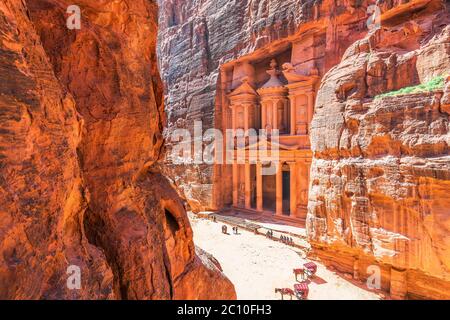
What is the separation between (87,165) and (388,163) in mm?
8513

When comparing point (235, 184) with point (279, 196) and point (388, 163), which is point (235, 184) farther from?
point (388, 163)

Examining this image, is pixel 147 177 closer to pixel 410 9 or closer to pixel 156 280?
pixel 156 280

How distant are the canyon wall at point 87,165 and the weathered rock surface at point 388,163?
5628 mm

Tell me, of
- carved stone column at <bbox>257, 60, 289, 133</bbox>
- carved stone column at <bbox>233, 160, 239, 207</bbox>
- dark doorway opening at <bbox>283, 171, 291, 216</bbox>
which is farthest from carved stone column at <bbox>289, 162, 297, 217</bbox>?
carved stone column at <bbox>233, 160, 239, 207</bbox>

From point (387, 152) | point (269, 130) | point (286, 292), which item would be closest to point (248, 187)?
point (269, 130)

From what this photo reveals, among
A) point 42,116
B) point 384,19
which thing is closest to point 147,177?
point 42,116

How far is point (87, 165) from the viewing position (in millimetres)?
3559

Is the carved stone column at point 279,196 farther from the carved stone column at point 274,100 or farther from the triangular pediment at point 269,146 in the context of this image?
the carved stone column at point 274,100

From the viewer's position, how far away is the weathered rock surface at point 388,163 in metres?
7.53

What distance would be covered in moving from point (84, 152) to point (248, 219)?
1608 cm

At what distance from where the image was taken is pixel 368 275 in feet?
31.5

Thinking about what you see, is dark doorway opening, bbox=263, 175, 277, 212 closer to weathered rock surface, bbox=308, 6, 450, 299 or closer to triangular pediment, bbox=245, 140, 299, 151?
triangular pediment, bbox=245, 140, 299, 151

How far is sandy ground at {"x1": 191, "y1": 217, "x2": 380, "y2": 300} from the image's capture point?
9328 millimetres
